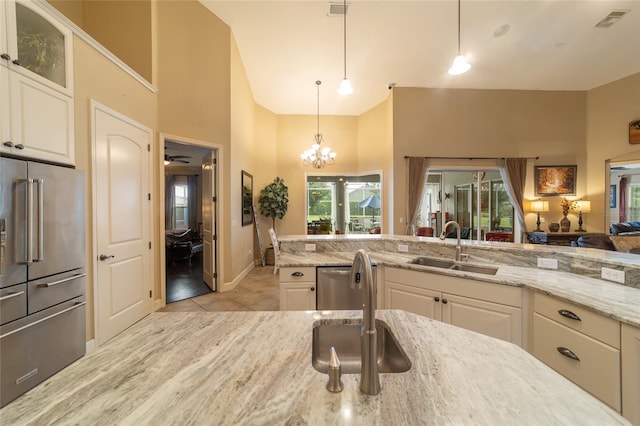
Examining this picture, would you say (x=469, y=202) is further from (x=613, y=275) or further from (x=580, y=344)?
(x=580, y=344)

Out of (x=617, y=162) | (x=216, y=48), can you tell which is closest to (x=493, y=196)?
(x=617, y=162)

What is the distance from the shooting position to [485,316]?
194 cm

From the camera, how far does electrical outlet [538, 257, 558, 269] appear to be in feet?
6.97

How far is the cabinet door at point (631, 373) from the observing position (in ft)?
4.04

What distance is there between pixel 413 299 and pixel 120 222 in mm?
3281

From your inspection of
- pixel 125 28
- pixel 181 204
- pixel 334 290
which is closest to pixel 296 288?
pixel 334 290

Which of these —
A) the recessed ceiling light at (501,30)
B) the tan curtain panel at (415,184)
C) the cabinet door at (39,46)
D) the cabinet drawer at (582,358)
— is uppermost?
the recessed ceiling light at (501,30)

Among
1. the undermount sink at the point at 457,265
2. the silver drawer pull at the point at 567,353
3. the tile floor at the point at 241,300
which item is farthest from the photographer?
the tile floor at the point at 241,300

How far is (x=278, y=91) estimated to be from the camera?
18.7ft

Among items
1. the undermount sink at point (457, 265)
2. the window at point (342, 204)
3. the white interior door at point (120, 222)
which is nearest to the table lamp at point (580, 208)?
the window at point (342, 204)

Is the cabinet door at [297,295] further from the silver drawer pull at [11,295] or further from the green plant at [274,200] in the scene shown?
the green plant at [274,200]

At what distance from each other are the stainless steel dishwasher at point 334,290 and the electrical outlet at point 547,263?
1458 mm

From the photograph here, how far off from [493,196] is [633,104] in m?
3.06

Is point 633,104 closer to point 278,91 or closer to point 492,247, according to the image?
point 492,247
